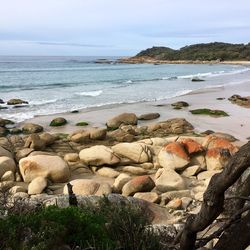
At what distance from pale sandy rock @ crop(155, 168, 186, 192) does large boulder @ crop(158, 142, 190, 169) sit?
3.27 feet

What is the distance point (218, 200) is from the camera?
3365mm

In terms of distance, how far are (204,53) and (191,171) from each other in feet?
346

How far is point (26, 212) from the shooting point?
5.37 meters

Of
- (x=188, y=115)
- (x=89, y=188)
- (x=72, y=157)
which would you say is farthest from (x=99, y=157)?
(x=188, y=115)

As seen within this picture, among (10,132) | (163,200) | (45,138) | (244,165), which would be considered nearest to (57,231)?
(244,165)

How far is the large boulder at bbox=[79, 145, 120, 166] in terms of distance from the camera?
1423 centimetres

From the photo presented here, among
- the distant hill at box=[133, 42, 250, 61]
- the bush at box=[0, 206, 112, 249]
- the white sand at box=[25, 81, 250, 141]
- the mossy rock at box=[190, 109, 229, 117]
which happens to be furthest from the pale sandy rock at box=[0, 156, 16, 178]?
the distant hill at box=[133, 42, 250, 61]

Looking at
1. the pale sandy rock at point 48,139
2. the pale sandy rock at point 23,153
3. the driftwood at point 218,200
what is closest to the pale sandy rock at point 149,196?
the pale sandy rock at point 23,153

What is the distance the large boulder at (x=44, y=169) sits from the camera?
12859mm

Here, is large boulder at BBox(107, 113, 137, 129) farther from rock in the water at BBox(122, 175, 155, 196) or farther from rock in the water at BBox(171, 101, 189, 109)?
rock in the water at BBox(122, 175, 155, 196)

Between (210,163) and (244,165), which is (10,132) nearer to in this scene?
(210,163)

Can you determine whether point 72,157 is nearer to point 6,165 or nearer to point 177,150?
point 6,165

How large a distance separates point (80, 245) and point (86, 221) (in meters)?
0.41

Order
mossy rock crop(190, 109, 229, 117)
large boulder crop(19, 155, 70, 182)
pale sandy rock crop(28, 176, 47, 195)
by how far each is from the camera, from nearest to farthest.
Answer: pale sandy rock crop(28, 176, 47, 195)
large boulder crop(19, 155, 70, 182)
mossy rock crop(190, 109, 229, 117)
